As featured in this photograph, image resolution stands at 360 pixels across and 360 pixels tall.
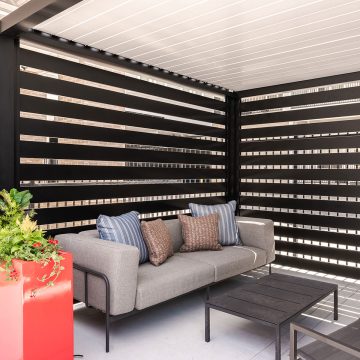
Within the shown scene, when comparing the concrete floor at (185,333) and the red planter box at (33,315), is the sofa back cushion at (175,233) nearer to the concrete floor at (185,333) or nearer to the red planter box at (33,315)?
the concrete floor at (185,333)

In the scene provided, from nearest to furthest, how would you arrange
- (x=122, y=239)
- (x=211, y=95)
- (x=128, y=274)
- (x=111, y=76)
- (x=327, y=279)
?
(x=128, y=274) → (x=122, y=239) → (x=111, y=76) → (x=327, y=279) → (x=211, y=95)

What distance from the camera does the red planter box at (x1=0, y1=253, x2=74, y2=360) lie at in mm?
2152

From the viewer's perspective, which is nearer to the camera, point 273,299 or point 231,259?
point 273,299

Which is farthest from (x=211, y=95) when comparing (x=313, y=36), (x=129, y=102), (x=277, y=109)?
(x=313, y=36)

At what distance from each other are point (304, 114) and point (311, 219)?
4.79 feet

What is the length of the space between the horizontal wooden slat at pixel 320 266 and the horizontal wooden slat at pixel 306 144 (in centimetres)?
157

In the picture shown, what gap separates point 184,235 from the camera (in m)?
4.12

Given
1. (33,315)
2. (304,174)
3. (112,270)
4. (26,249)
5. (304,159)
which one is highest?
(304,159)

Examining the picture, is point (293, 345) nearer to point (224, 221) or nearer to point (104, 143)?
point (224, 221)

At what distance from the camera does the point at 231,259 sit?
154 inches

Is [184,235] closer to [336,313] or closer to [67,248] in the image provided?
[67,248]

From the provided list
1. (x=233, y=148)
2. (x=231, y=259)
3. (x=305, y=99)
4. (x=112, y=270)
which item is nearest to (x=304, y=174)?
A: (x=305, y=99)

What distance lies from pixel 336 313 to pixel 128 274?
79.0 inches

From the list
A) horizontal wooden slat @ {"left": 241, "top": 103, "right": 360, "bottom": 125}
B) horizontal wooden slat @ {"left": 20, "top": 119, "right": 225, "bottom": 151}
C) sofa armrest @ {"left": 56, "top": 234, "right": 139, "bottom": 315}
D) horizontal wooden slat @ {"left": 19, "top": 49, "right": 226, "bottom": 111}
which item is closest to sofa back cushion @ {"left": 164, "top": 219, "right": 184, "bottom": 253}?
horizontal wooden slat @ {"left": 20, "top": 119, "right": 225, "bottom": 151}
